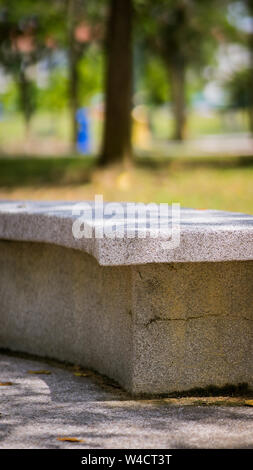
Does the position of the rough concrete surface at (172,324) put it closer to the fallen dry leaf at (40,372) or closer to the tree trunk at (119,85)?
the fallen dry leaf at (40,372)

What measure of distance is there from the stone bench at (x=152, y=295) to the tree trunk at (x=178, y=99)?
22.9m

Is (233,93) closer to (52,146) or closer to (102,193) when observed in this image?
(52,146)

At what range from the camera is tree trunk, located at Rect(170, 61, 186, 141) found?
29.0 meters

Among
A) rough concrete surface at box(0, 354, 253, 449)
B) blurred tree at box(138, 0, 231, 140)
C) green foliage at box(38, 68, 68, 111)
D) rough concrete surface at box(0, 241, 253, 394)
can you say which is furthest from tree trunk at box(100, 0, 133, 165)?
green foliage at box(38, 68, 68, 111)

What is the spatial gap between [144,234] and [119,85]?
11177 millimetres

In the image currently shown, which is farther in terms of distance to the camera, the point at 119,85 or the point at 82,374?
the point at 119,85

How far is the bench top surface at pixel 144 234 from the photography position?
4617 millimetres

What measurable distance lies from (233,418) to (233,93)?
45066 millimetres

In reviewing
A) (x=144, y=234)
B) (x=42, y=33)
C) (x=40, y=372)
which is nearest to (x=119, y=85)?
(x=42, y=33)

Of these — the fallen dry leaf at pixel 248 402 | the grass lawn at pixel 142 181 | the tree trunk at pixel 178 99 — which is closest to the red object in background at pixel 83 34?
the tree trunk at pixel 178 99

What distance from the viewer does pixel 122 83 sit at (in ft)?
50.8

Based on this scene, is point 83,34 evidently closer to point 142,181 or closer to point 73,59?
point 73,59

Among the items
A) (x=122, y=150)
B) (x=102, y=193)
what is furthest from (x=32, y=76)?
(x=102, y=193)

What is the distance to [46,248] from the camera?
241 inches
